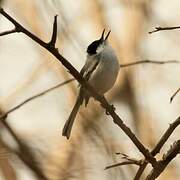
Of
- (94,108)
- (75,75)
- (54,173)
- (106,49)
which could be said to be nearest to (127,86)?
(106,49)

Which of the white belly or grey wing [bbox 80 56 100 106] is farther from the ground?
grey wing [bbox 80 56 100 106]

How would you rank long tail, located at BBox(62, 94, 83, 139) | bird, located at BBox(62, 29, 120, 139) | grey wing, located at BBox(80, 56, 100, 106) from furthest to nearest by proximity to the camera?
1. grey wing, located at BBox(80, 56, 100, 106)
2. bird, located at BBox(62, 29, 120, 139)
3. long tail, located at BBox(62, 94, 83, 139)

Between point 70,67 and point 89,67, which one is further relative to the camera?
point 89,67

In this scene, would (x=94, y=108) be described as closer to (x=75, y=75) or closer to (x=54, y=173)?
(x=54, y=173)

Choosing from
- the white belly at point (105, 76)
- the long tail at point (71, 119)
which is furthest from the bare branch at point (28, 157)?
the white belly at point (105, 76)

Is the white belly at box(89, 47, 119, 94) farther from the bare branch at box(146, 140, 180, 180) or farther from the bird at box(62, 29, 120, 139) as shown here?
the bare branch at box(146, 140, 180, 180)

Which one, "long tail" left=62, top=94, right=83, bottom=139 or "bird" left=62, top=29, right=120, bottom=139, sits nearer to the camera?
"long tail" left=62, top=94, right=83, bottom=139

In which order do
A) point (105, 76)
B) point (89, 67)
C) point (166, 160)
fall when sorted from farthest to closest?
point (89, 67)
point (105, 76)
point (166, 160)

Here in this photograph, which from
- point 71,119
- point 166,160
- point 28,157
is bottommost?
point 71,119

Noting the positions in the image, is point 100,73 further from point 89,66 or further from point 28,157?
point 28,157

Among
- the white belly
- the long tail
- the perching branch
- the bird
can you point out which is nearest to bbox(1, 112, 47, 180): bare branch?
the long tail

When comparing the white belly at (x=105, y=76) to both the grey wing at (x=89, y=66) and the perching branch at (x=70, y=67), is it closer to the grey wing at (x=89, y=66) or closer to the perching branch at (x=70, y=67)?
the grey wing at (x=89, y=66)

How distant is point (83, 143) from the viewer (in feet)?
7.83

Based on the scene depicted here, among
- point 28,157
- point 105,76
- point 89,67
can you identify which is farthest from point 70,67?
point 89,67
